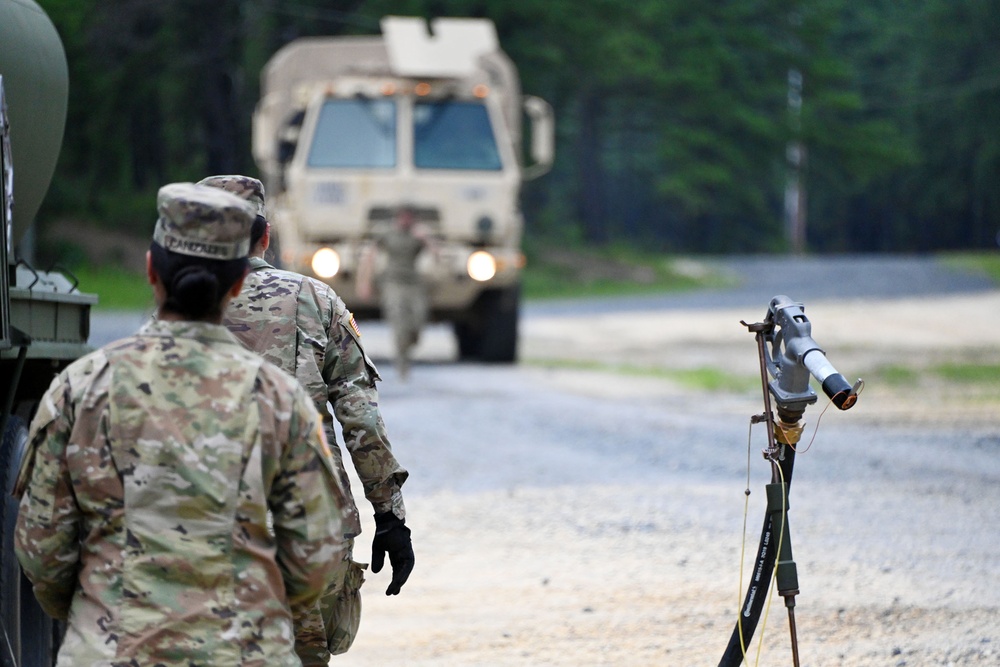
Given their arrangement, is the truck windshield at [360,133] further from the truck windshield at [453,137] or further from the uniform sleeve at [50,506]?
the uniform sleeve at [50,506]

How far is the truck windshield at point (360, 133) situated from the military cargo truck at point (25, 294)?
35.6ft

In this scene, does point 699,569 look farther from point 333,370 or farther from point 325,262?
point 325,262

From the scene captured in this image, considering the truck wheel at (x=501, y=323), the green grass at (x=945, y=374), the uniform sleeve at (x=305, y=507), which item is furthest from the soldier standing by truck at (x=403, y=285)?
the uniform sleeve at (x=305, y=507)

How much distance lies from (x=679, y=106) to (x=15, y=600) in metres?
49.3

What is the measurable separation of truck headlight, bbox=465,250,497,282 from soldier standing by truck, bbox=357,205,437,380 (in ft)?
2.64

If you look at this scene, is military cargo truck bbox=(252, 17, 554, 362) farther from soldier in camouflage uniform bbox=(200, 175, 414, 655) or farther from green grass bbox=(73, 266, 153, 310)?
green grass bbox=(73, 266, 153, 310)

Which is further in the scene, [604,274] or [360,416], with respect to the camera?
[604,274]

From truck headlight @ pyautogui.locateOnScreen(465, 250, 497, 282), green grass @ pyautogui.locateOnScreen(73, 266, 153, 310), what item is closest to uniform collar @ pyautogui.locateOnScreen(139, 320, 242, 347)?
truck headlight @ pyautogui.locateOnScreen(465, 250, 497, 282)

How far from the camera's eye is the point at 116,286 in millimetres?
33656

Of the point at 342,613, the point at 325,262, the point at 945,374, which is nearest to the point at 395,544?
the point at 342,613

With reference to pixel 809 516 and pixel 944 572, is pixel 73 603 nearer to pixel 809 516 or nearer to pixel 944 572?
pixel 944 572

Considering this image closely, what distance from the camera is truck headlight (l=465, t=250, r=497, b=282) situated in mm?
17234

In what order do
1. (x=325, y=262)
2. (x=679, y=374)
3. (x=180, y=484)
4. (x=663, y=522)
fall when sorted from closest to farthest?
(x=180, y=484), (x=663, y=522), (x=325, y=262), (x=679, y=374)

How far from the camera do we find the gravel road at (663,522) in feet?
19.5
